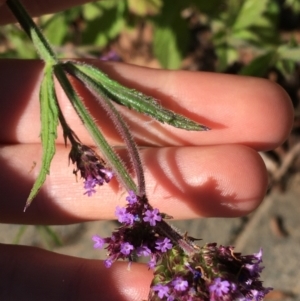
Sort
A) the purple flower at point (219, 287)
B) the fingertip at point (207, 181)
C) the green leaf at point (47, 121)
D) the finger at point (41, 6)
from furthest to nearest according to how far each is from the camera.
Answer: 1. the finger at point (41, 6)
2. the fingertip at point (207, 181)
3. the green leaf at point (47, 121)
4. the purple flower at point (219, 287)

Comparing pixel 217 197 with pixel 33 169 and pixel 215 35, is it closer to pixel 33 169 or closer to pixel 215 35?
pixel 33 169

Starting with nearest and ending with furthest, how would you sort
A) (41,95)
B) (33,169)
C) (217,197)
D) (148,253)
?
(148,253)
(41,95)
(217,197)
(33,169)

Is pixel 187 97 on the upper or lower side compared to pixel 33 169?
upper

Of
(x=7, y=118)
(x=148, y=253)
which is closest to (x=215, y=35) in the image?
(x=7, y=118)

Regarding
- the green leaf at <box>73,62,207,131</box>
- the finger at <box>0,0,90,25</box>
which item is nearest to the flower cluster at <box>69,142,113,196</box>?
the green leaf at <box>73,62,207,131</box>

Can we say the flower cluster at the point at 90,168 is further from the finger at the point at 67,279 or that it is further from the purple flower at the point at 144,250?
the finger at the point at 67,279

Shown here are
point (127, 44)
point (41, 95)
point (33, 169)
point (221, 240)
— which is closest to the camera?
point (41, 95)

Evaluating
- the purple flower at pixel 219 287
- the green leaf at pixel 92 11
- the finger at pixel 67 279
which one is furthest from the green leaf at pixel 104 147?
the green leaf at pixel 92 11
